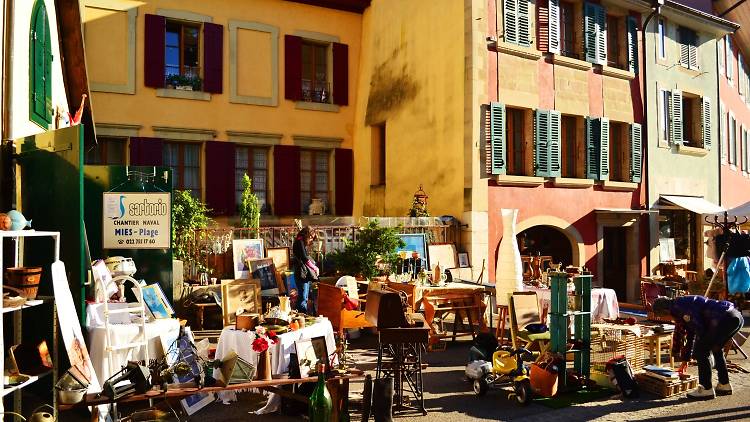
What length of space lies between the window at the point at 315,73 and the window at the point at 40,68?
884 cm

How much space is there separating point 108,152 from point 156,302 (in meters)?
8.11

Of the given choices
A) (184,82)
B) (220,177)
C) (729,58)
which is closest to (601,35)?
(729,58)

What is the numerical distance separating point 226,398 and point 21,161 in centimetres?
303

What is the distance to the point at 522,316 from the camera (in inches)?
347

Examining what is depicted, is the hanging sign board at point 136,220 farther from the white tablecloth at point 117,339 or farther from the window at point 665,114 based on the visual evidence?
the window at point 665,114

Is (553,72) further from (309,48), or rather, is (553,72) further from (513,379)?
(513,379)

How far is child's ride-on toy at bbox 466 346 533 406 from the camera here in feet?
22.8

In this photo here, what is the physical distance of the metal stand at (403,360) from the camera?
639 cm

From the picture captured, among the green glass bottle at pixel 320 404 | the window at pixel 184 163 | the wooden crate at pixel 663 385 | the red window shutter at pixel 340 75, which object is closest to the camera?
the green glass bottle at pixel 320 404

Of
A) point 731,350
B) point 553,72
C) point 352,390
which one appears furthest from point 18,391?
point 553,72

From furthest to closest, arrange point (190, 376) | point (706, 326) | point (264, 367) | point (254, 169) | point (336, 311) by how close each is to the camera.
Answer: point (254, 169), point (336, 311), point (706, 326), point (190, 376), point (264, 367)

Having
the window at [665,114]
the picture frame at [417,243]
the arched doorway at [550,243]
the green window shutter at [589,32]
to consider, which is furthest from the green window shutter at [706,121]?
the picture frame at [417,243]

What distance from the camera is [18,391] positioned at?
533 cm

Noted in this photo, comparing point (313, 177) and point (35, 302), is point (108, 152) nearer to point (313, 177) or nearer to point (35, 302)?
point (313, 177)
